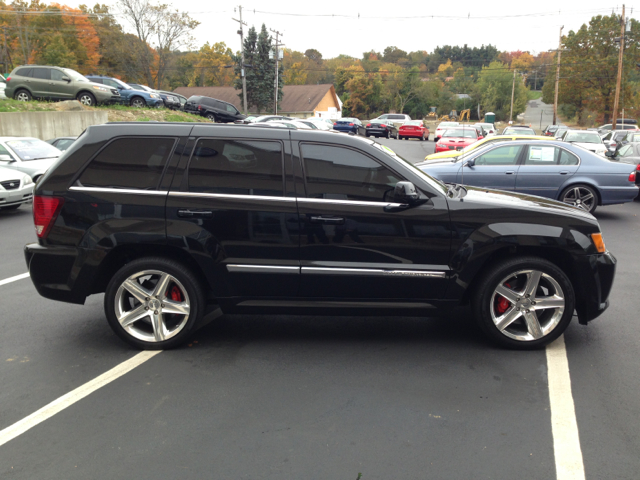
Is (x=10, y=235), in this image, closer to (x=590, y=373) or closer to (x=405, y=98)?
(x=590, y=373)

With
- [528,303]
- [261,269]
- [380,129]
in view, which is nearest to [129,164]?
[261,269]

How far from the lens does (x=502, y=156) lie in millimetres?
11773

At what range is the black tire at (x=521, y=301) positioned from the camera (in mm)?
4605

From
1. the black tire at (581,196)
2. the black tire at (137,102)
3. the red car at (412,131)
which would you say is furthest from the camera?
the red car at (412,131)

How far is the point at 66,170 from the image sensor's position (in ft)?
15.0

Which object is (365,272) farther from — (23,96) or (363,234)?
(23,96)

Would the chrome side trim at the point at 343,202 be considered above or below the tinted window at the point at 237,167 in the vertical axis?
below

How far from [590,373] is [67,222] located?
439 cm

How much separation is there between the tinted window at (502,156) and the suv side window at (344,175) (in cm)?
789

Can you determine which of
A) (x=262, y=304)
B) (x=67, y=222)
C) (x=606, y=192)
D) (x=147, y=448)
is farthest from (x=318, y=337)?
(x=606, y=192)

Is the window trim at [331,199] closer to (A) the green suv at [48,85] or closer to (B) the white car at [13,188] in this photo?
(B) the white car at [13,188]

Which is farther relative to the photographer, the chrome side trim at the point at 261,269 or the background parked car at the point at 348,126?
the background parked car at the point at 348,126

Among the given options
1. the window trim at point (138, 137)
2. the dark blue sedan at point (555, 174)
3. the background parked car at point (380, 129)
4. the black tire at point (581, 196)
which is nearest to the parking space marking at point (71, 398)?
the window trim at point (138, 137)

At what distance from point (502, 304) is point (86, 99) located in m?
26.4
